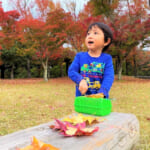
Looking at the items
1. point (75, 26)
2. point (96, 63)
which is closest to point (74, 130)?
point (96, 63)

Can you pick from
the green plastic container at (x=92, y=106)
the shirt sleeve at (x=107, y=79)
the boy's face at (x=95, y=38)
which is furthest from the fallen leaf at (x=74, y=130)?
the boy's face at (x=95, y=38)

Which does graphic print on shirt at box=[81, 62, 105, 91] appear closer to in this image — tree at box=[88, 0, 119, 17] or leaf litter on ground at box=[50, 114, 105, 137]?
leaf litter on ground at box=[50, 114, 105, 137]

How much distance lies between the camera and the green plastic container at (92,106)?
162cm

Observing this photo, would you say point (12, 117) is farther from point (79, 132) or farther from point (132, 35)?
point (132, 35)

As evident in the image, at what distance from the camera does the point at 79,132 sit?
122cm

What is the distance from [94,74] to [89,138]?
96cm

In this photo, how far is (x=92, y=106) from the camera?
169 centimetres

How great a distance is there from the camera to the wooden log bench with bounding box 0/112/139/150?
1099 mm

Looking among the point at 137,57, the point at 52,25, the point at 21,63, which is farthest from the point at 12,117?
the point at 137,57

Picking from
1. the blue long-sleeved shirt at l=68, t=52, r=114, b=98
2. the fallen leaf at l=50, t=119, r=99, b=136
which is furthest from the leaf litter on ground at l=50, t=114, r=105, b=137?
the blue long-sleeved shirt at l=68, t=52, r=114, b=98

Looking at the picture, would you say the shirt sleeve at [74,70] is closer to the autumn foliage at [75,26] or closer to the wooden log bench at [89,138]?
the wooden log bench at [89,138]

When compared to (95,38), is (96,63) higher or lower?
lower

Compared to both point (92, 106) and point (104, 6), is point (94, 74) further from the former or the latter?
point (104, 6)

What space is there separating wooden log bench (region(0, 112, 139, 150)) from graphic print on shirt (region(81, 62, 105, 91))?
1.49 ft
